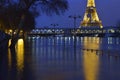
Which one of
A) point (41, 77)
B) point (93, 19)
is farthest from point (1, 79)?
point (93, 19)

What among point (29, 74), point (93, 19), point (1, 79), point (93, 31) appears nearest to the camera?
point (1, 79)

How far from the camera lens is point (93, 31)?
198375 mm

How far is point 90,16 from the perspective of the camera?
505 ft

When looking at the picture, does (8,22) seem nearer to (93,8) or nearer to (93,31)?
(93,8)

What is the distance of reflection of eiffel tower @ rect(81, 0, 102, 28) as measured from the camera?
470ft

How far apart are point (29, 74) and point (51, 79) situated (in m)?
2.46

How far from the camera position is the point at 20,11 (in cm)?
4772

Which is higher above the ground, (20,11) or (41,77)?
(20,11)

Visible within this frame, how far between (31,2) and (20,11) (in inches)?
128

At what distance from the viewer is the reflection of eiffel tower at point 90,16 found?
143 metres

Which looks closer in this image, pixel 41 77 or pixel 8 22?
pixel 41 77

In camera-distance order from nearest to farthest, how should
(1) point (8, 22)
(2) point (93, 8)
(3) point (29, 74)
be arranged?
(3) point (29, 74) < (1) point (8, 22) < (2) point (93, 8)

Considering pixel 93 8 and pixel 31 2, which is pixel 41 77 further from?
pixel 93 8

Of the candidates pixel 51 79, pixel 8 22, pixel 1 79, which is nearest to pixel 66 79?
pixel 51 79
